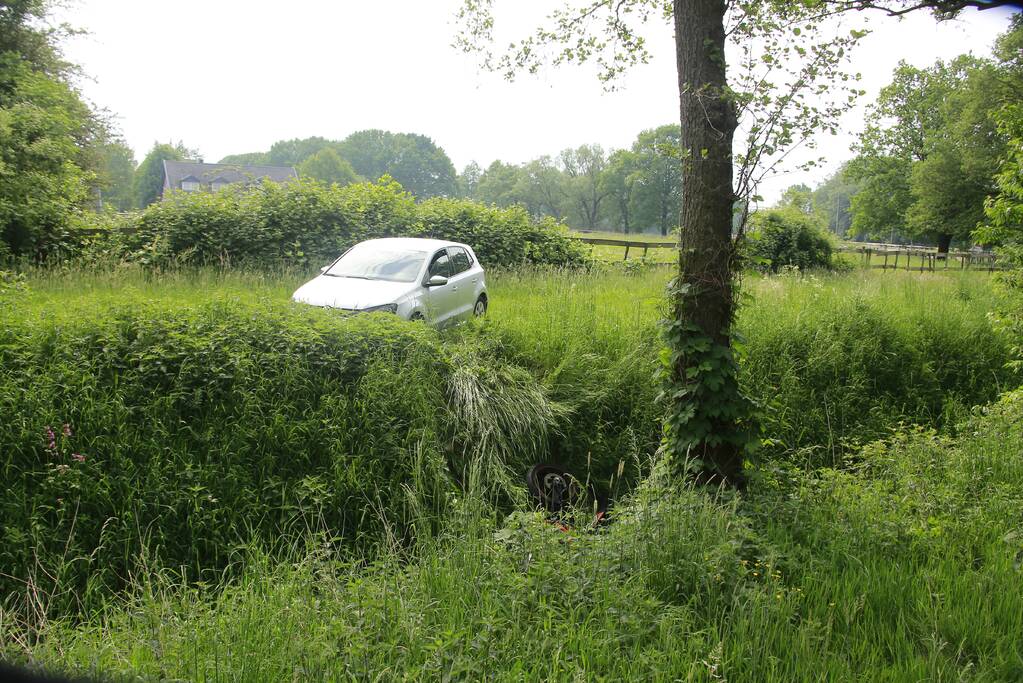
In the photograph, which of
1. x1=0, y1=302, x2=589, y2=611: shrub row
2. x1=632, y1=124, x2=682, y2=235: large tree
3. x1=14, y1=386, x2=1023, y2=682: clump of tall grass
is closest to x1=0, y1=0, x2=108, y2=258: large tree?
x1=0, y1=302, x2=589, y2=611: shrub row

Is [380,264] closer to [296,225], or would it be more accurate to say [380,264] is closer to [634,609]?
[296,225]

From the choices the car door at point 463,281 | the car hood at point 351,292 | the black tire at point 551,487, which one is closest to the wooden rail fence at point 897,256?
the car door at point 463,281

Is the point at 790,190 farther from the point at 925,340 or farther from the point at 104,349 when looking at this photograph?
the point at 925,340

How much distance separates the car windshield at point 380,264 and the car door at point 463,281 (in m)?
0.78

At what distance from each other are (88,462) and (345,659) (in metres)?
3.92

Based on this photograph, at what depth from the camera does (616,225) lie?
243ft

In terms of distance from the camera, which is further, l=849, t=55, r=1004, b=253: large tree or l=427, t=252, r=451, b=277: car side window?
l=849, t=55, r=1004, b=253: large tree

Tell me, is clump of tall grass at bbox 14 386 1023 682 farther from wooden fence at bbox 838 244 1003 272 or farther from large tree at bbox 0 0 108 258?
wooden fence at bbox 838 244 1003 272

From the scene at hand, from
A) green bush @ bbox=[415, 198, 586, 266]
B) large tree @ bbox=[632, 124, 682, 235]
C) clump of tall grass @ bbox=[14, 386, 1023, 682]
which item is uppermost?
large tree @ bbox=[632, 124, 682, 235]

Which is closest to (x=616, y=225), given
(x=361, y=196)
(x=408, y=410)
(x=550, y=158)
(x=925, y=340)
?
(x=550, y=158)

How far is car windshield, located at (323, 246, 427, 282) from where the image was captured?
10.9 m

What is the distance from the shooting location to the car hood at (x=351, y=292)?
993cm

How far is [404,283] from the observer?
35.0 feet

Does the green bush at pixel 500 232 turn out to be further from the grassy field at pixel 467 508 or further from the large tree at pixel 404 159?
the large tree at pixel 404 159
